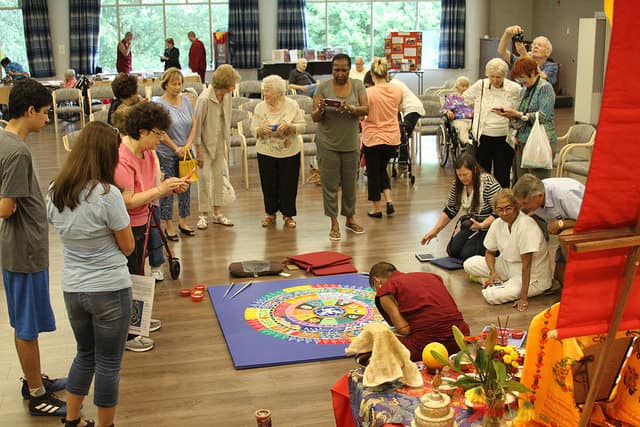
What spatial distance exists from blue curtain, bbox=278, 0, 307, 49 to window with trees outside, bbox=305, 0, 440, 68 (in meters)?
0.45

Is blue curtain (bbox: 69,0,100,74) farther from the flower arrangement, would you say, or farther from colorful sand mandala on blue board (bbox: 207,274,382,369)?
the flower arrangement

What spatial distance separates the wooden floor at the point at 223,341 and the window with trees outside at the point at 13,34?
12.4 metres

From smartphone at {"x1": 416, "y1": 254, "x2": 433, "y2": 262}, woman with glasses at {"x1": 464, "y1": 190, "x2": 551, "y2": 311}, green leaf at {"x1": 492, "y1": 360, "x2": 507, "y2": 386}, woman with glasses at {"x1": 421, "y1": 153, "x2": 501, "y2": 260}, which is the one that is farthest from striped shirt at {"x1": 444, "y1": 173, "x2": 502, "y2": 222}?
green leaf at {"x1": 492, "y1": 360, "x2": 507, "y2": 386}

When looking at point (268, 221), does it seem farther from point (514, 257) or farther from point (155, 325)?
point (514, 257)

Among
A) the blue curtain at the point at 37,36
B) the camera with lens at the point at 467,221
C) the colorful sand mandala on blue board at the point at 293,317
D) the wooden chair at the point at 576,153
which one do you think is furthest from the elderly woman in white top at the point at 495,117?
the blue curtain at the point at 37,36

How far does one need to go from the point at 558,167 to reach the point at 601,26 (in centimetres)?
415

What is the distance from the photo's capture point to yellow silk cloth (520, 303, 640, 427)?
8.13 ft

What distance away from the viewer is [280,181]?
714cm

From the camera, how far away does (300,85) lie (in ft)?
45.8

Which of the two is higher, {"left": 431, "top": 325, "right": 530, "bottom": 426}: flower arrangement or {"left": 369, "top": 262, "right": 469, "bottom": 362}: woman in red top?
{"left": 431, "top": 325, "right": 530, "bottom": 426}: flower arrangement

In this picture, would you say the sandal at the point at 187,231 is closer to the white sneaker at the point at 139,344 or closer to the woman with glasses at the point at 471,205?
the woman with glasses at the point at 471,205

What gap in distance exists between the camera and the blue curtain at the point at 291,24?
1883 cm

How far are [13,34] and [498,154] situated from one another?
47.4ft

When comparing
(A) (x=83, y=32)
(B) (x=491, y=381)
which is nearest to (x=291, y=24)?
(A) (x=83, y=32)
